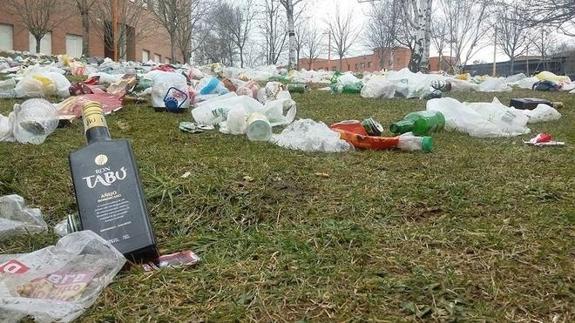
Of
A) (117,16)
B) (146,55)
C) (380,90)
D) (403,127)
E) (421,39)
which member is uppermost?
(146,55)

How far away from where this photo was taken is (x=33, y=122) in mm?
2713

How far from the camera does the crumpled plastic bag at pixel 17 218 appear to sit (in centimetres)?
146

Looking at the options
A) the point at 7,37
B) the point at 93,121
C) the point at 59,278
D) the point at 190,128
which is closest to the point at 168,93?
the point at 190,128

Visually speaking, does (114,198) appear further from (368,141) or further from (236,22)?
(236,22)

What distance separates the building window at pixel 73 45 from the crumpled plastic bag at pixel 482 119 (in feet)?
75.8

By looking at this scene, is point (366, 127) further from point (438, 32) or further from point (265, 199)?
point (438, 32)

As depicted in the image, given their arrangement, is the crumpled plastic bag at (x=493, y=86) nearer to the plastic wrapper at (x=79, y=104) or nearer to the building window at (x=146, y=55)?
the plastic wrapper at (x=79, y=104)

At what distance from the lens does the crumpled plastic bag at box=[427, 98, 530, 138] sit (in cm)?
317

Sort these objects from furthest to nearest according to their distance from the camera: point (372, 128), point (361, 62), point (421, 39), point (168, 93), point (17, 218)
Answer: point (361, 62) → point (421, 39) → point (168, 93) → point (372, 128) → point (17, 218)

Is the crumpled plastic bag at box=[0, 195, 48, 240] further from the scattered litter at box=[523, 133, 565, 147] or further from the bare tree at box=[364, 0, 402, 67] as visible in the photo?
the bare tree at box=[364, 0, 402, 67]

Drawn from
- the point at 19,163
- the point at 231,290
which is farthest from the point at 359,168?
the point at 19,163

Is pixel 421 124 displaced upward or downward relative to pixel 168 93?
downward

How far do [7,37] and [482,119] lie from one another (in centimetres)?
2233

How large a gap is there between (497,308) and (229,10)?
113 ft
